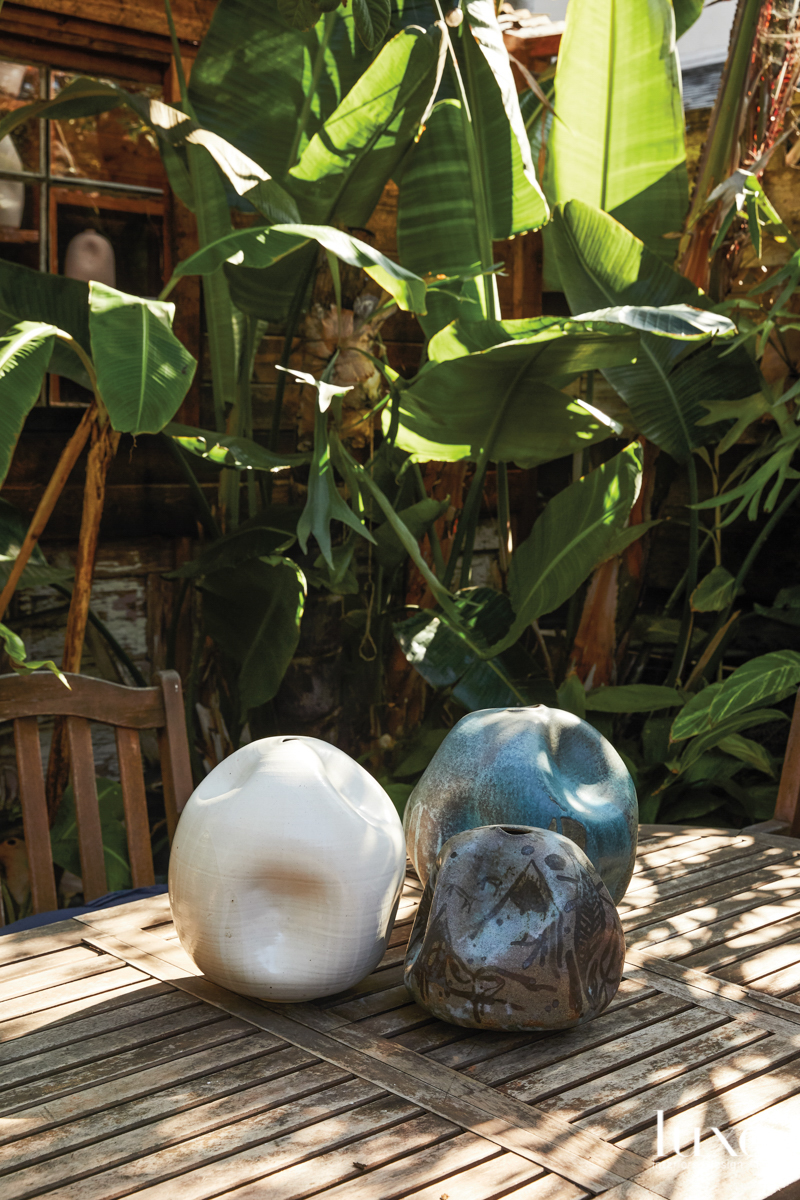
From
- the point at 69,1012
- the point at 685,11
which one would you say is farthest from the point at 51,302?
the point at 685,11

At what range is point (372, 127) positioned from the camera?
2.54m

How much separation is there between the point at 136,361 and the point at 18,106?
184 cm

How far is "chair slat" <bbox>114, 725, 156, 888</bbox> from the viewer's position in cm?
177

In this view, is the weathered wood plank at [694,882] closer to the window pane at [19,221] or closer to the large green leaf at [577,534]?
the large green leaf at [577,534]

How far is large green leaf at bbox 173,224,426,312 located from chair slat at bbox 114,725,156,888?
86 cm

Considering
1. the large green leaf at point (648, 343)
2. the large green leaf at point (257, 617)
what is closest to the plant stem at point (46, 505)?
the large green leaf at point (257, 617)

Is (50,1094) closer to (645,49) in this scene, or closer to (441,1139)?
(441,1139)

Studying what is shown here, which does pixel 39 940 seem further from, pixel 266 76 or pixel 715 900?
pixel 266 76

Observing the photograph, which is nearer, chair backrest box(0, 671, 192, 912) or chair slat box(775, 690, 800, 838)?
chair backrest box(0, 671, 192, 912)

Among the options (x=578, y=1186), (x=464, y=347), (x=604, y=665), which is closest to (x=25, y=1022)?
(x=578, y=1186)

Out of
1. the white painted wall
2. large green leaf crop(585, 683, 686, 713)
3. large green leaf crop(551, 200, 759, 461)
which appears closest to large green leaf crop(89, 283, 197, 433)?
large green leaf crop(551, 200, 759, 461)

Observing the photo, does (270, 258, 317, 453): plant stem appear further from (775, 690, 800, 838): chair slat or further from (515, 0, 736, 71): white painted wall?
(515, 0, 736, 71): white painted wall

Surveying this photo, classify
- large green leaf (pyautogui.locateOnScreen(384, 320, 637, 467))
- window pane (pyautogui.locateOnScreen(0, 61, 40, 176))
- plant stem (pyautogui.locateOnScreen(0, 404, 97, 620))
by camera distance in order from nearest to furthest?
plant stem (pyautogui.locateOnScreen(0, 404, 97, 620)), large green leaf (pyautogui.locateOnScreen(384, 320, 637, 467)), window pane (pyautogui.locateOnScreen(0, 61, 40, 176))

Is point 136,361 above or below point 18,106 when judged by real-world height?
below
